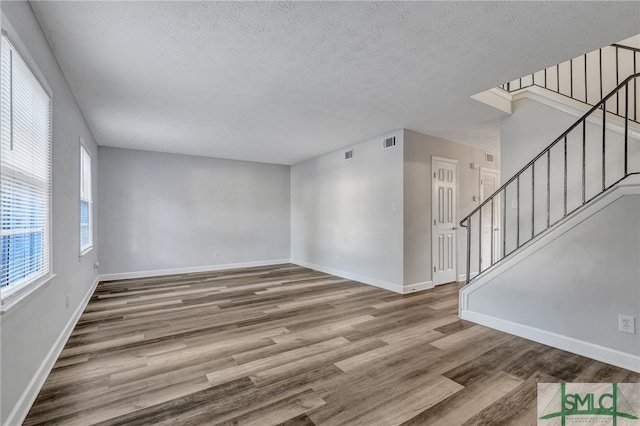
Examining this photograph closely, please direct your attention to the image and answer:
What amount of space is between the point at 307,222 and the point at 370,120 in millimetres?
3489

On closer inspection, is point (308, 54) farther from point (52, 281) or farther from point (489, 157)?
point (489, 157)

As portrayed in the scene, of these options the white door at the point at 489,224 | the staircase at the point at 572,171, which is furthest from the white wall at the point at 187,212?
the staircase at the point at 572,171

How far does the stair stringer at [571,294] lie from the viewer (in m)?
2.48

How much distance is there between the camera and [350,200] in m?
5.90

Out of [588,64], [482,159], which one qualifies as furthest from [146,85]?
[482,159]

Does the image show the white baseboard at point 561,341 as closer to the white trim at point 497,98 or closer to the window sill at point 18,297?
the white trim at point 497,98

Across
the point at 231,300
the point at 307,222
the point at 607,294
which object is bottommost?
the point at 231,300

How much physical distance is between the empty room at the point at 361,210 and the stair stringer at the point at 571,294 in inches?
0.7

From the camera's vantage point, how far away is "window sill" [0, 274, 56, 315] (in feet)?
5.17

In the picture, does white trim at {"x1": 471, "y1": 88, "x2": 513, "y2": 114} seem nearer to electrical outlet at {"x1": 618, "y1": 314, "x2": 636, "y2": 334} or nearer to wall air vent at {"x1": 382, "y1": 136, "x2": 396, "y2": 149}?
wall air vent at {"x1": 382, "y1": 136, "x2": 396, "y2": 149}

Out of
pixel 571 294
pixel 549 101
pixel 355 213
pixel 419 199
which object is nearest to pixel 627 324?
pixel 571 294

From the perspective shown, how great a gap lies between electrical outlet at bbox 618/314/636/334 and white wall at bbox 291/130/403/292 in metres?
2.57

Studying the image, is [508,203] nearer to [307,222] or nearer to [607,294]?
[607,294]

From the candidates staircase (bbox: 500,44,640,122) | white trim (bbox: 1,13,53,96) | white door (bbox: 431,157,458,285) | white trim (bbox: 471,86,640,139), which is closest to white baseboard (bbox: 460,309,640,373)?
white door (bbox: 431,157,458,285)
